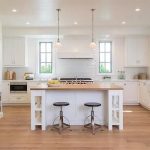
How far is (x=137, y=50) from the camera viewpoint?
8531 millimetres

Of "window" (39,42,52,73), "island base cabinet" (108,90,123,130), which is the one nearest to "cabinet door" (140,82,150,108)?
"island base cabinet" (108,90,123,130)

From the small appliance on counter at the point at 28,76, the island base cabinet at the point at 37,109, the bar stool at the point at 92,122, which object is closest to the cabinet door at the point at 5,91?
the small appliance on counter at the point at 28,76

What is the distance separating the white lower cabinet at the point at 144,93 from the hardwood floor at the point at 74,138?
1.72 metres

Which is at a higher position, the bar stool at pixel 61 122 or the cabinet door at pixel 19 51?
the cabinet door at pixel 19 51

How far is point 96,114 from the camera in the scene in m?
5.59

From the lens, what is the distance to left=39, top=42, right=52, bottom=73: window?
8992 millimetres

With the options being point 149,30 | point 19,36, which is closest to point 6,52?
point 19,36

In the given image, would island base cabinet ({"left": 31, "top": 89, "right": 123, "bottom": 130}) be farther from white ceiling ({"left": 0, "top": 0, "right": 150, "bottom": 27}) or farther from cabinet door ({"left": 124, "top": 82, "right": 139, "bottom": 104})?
cabinet door ({"left": 124, "top": 82, "right": 139, "bottom": 104})

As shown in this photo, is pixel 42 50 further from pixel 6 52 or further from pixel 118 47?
pixel 118 47

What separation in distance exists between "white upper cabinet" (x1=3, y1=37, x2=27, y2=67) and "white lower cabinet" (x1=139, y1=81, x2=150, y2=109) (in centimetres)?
407

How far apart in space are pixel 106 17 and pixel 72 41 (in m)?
1.95

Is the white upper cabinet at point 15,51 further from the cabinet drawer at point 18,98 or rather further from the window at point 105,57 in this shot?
the window at point 105,57

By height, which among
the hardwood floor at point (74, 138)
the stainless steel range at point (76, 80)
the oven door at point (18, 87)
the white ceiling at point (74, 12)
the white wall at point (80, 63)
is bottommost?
the hardwood floor at point (74, 138)

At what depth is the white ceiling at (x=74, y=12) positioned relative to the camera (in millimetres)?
5391
